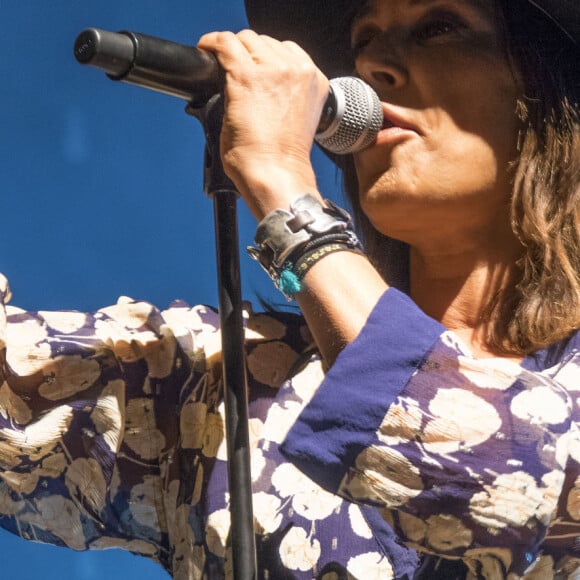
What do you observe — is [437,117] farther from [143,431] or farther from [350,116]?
[143,431]

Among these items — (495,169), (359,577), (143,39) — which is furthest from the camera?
(495,169)

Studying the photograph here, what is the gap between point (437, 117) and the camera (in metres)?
1.00

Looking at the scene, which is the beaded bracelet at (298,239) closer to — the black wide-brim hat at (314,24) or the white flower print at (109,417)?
the white flower print at (109,417)

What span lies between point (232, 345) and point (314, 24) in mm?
636

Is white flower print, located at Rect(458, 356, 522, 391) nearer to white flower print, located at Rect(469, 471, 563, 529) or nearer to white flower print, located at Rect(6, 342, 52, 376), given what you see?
white flower print, located at Rect(469, 471, 563, 529)

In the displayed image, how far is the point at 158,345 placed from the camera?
970mm

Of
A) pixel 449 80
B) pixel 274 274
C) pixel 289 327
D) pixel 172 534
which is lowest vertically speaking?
pixel 172 534

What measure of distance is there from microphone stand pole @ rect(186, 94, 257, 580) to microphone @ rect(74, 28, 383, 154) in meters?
0.02

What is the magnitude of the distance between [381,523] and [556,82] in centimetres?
54

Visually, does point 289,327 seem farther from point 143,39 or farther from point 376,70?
point 143,39

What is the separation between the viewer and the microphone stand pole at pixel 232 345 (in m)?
0.68

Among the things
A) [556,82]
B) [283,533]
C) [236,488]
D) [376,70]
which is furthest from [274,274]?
[556,82]

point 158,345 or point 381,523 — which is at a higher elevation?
point 158,345

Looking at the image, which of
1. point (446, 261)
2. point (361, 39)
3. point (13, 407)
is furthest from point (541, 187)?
point (13, 407)
